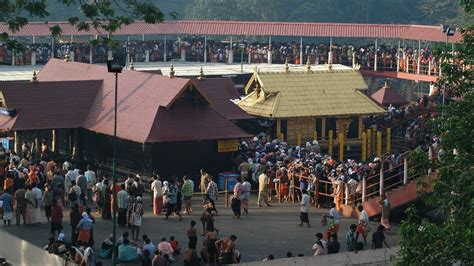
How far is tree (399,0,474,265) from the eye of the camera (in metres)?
22.0

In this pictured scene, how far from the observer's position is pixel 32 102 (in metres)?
41.2

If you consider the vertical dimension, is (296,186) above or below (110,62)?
below

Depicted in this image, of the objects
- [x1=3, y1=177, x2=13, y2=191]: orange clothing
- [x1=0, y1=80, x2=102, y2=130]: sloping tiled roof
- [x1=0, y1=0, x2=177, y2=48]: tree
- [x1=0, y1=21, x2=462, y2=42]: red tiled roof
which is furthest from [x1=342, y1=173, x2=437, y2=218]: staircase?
[x1=0, y1=21, x2=462, y2=42]: red tiled roof

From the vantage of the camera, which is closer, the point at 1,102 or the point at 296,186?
the point at 296,186

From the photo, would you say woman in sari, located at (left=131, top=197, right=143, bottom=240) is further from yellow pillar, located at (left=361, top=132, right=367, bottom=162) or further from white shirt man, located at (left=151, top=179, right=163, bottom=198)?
yellow pillar, located at (left=361, top=132, right=367, bottom=162)

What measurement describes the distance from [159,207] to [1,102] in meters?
8.84

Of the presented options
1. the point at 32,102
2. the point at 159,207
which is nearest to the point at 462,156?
the point at 159,207

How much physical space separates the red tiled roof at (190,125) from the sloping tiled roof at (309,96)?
17.8 feet

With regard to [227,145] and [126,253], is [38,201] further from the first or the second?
[227,145]

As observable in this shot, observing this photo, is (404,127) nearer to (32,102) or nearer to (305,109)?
(305,109)

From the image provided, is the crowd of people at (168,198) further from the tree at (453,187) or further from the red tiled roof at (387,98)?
the red tiled roof at (387,98)

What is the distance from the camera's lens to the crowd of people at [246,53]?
2357 inches

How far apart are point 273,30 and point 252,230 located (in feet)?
109

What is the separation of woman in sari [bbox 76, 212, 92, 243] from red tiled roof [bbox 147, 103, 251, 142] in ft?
28.0
